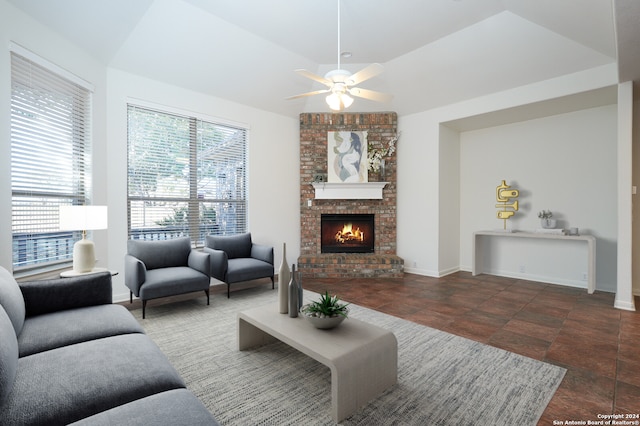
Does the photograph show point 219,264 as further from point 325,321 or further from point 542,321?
point 542,321

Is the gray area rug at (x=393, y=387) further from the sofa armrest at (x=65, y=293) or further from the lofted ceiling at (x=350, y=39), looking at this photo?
the lofted ceiling at (x=350, y=39)

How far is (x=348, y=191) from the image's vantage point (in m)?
5.66

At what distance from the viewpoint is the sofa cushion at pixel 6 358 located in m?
1.13

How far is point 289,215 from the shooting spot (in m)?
5.81

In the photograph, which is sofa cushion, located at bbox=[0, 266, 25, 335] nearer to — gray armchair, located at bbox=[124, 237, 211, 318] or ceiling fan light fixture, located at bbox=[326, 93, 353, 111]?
gray armchair, located at bbox=[124, 237, 211, 318]

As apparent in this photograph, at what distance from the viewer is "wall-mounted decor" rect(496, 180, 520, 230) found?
509 centimetres

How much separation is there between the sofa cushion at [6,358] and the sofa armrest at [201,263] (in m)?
2.36

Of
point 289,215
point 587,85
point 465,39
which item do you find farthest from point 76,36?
point 587,85

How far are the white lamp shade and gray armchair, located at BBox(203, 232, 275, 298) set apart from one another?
1308 mm

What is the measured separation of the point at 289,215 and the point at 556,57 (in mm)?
4505

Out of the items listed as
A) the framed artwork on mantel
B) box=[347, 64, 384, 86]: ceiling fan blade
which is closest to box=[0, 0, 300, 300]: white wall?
the framed artwork on mantel

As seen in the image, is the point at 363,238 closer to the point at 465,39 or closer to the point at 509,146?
the point at 509,146

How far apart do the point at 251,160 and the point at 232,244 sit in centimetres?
150

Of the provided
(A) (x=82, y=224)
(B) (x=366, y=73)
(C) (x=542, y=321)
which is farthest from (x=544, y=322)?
(A) (x=82, y=224)
